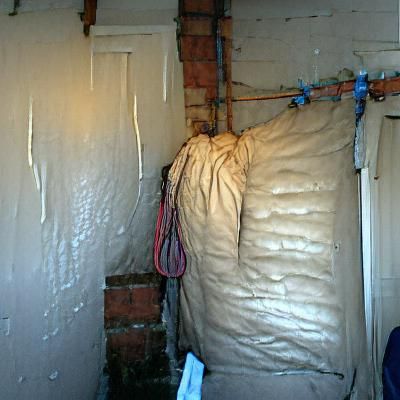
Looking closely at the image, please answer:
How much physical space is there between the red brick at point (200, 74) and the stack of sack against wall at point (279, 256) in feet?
0.84

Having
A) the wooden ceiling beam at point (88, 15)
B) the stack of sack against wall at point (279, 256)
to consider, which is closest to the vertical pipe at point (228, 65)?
the stack of sack against wall at point (279, 256)

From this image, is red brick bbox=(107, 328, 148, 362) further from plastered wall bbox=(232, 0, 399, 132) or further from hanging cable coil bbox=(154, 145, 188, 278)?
plastered wall bbox=(232, 0, 399, 132)

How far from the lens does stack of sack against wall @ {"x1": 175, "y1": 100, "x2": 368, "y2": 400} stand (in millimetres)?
1447

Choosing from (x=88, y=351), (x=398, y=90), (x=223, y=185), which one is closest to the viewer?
(x=398, y=90)

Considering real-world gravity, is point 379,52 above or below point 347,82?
above

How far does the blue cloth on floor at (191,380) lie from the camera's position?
1.50 metres

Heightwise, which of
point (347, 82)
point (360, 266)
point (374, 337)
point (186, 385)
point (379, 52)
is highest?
point (379, 52)

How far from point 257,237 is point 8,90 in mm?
1001

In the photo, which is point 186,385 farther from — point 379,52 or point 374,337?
point 379,52

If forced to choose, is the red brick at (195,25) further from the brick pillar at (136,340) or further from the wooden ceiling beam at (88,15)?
the brick pillar at (136,340)

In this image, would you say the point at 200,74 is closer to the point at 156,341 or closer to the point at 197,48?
the point at 197,48

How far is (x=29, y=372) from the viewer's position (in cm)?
→ 163

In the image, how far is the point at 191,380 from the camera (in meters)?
1.54

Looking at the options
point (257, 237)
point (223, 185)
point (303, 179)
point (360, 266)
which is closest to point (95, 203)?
point (223, 185)
